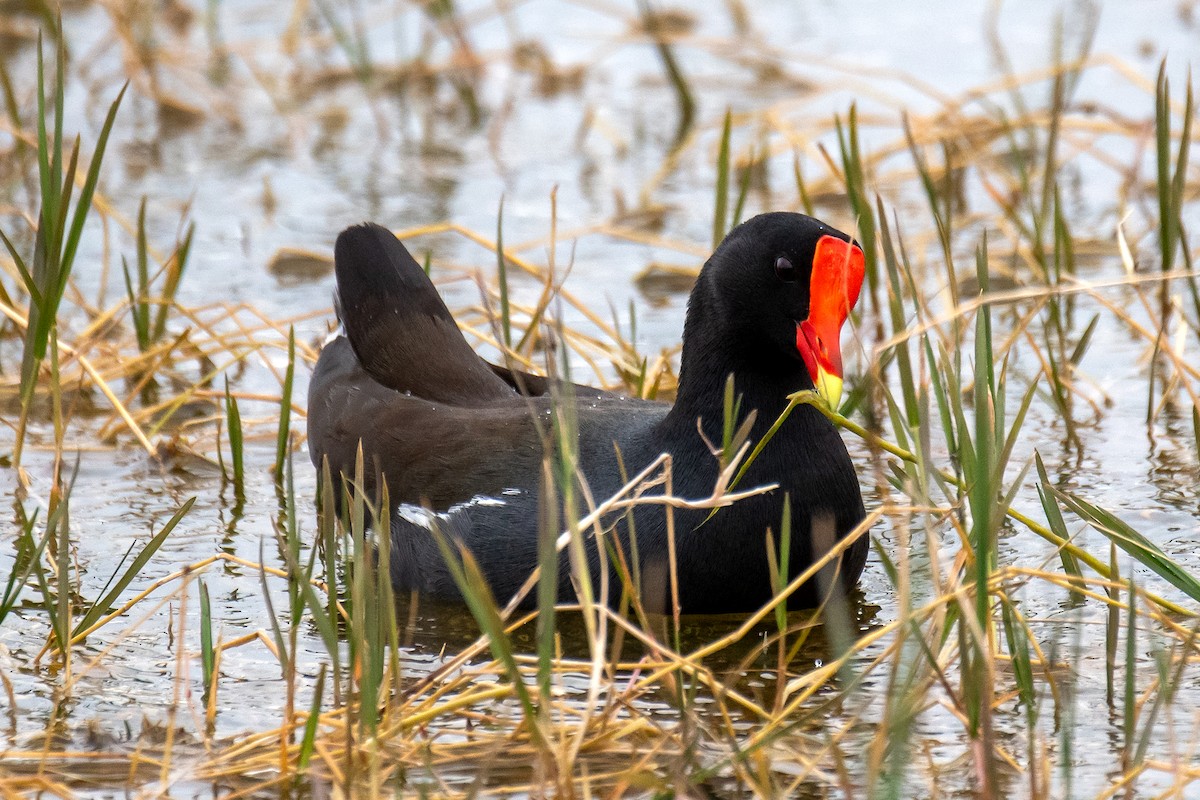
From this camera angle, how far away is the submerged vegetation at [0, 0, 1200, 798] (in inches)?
104

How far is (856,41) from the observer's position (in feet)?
27.2

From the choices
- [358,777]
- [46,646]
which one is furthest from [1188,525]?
[46,646]

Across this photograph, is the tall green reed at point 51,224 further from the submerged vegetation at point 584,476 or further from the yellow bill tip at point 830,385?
the yellow bill tip at point 830,385

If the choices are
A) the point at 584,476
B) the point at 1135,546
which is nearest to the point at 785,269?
the point at 584,476

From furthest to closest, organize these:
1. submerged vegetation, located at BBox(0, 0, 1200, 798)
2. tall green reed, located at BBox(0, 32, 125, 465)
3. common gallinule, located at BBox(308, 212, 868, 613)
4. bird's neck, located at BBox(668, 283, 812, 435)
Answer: bird's neck, located at BBox(668, 283, 812, 435), common gallinule, located at BBox(308, 212, 868, 613), tall green reed, located at BBox(0, 32, 125, 465), submerged vegetation, located at BBox(0, 0, 1200, 798)

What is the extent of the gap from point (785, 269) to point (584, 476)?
0.60 metres

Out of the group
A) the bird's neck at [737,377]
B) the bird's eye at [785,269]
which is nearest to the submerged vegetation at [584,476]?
the bird's neck at [737,377]

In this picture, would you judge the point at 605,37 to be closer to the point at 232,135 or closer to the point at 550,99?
the point at 550,99

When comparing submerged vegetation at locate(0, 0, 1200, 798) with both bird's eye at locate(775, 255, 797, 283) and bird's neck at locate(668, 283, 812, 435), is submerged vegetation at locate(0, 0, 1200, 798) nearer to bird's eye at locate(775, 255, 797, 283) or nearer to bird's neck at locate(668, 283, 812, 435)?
bird's neck at locate(668, 283, 812, 435)

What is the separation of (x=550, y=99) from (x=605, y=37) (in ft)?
2.49

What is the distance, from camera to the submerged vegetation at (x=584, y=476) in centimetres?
264

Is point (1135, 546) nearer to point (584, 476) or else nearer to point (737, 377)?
point (737, 377)

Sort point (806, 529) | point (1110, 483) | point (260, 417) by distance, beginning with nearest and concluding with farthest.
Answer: point (806, 529) < point (1110, 483) < point (260, 417)

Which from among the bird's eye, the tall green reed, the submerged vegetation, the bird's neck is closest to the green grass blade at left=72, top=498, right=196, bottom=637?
the submerged vegetation
